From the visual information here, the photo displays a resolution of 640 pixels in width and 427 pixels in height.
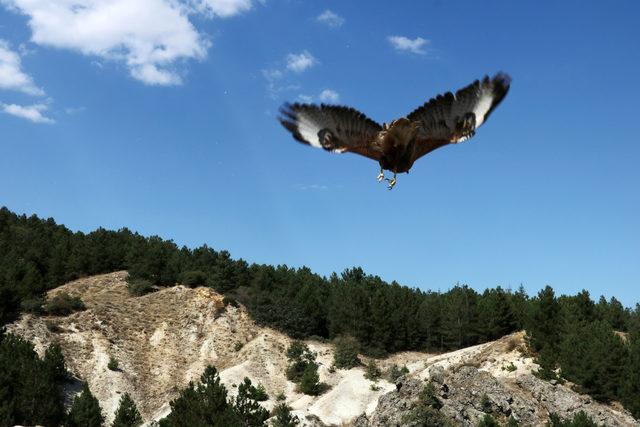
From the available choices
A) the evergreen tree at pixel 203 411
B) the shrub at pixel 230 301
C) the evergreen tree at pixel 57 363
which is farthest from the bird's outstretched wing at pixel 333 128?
the shrub at pixel 230 301

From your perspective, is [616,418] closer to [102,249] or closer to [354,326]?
[354,326]

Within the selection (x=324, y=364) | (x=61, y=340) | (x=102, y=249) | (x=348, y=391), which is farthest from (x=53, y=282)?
(x=348, y=391)

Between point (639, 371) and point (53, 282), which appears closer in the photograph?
point (639, 371)

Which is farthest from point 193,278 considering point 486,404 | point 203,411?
point 486,404

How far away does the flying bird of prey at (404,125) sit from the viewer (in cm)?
795

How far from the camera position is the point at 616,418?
5434cm

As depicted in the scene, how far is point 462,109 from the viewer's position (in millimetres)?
8031

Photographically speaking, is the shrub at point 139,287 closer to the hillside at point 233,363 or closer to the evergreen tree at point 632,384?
the hillside at point 233,363

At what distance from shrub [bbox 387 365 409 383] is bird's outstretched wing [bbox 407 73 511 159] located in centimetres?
6755

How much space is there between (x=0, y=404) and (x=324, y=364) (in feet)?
126

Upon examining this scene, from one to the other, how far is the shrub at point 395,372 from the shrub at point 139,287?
130ft

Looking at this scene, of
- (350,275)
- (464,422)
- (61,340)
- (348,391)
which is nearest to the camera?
(464,422)

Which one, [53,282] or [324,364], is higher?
[53,282]

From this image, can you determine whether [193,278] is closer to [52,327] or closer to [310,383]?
[52,327]
